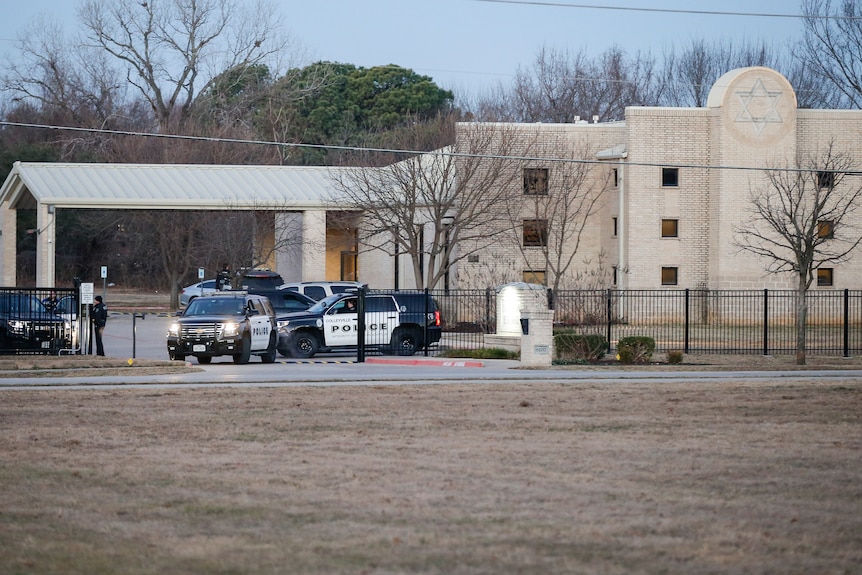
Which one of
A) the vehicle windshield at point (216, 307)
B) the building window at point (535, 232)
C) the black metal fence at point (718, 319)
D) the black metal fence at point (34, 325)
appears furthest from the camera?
the building window at point (535, 232)

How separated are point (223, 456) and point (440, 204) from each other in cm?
3215

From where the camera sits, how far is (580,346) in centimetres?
2870

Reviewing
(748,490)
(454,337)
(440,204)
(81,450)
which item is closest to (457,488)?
(748,490)

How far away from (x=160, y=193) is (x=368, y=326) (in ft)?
68.5

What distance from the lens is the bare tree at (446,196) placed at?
4444 centimetres

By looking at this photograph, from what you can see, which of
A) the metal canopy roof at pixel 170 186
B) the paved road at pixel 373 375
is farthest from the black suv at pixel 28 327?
the metal canopy roof at pixel 170 186

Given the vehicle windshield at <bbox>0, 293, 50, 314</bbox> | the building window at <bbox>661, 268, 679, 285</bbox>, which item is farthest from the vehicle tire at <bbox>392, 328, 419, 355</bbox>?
the building window at <bbox>661, 268, 679, 285</bbox>

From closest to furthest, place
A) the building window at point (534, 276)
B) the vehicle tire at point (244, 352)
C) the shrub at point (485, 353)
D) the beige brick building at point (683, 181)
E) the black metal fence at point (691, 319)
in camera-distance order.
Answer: the vehicle tire at point (244, 352), the shrub at point (485, 353), the black metal fence at point (691, 319), the beige brick building at point (683, 181), the building window at point (534, 276)

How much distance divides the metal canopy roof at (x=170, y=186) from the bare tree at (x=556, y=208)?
865 cm

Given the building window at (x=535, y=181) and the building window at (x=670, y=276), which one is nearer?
the building window at (x=670, y=276)

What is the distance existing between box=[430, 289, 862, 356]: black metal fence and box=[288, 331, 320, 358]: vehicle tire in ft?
12.5

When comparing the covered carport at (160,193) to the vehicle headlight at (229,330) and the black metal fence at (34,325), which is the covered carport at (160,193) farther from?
the vehicle headlight at (229,330)

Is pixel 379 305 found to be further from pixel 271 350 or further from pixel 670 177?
pixel 670 177

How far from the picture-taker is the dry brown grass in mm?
8219
